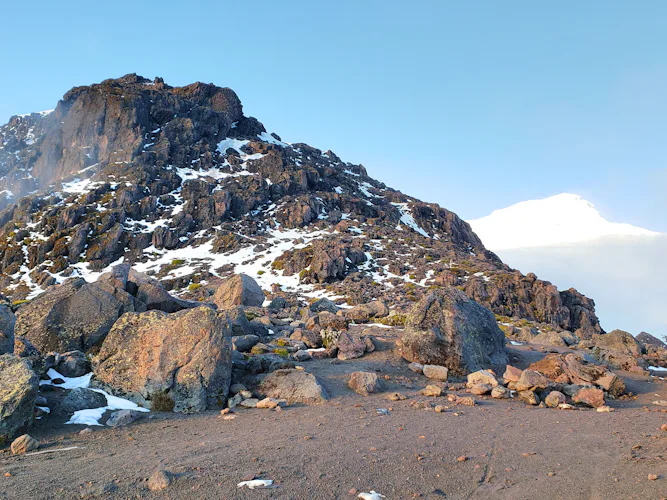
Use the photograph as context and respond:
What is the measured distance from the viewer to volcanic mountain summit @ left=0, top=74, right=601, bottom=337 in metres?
77.1

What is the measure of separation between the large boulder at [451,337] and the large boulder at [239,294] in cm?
2140

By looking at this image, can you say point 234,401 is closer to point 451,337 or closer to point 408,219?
point 451,337

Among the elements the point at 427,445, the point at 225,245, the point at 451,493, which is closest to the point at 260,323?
the point at 427,445

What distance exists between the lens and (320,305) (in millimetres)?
39906

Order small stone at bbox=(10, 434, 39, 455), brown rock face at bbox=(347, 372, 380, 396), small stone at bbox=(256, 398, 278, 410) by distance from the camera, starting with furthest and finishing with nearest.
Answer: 1. brown rock face at bbox=(347, 372, 380, 396)
2. small stone at bbox=(256, 398, 278, 410)
3. small stone at bbox=(10, 434, 39, 455)

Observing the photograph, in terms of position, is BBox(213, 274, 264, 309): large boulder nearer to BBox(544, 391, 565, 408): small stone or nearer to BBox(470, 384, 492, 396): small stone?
BBox(470, 384, 492, 396): small stone

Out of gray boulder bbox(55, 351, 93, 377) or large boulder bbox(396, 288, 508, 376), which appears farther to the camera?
large boulder bbox(396, 288, 508, 376)

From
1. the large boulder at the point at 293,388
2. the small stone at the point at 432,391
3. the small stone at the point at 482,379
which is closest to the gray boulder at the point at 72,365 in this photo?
the large boulder at the point at 293,388

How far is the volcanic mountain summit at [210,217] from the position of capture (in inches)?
3034

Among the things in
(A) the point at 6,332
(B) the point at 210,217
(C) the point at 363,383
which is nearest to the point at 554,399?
(C) the point at 363,383

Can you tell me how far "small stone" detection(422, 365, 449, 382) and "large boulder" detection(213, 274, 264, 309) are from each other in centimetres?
2316

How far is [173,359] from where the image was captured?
14031mm

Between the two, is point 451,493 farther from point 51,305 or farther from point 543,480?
point 51,305

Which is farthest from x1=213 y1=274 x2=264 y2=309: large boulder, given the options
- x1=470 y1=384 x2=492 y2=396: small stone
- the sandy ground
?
the sandy ground
